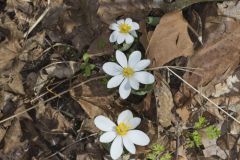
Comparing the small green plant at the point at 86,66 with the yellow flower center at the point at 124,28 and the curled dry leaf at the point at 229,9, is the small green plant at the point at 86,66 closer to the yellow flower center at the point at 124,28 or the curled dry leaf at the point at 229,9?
the yellow flower center at the point at 124,28

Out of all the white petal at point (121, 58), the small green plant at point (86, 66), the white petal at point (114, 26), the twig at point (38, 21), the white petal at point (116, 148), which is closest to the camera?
the white petal at point (116, 148)

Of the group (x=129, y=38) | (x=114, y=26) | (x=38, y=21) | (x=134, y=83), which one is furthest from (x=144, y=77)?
(x=38, y=21)

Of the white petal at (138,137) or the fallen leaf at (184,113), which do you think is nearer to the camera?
the white petal at (138,137)

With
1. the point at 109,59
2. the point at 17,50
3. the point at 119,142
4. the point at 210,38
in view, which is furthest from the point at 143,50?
the point at 17,50

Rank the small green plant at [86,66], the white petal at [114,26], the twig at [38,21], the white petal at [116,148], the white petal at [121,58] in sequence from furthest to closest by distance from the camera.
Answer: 1. the twig at [38,21]
2. the small green plant at [86,66]
3. the white petal at [114,26]
4. the white petal at [121,58]
5. the white petal at [116,148]

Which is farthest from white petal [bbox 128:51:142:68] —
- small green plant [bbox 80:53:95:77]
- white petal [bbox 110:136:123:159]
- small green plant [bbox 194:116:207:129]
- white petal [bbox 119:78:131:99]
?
small green plant [bbox 194:116:207:129]

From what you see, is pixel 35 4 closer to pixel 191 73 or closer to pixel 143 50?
pixel 143 50

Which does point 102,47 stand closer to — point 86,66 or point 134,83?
point 86,66

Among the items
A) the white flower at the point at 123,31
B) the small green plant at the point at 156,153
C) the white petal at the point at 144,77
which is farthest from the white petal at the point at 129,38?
the small green plant at the point at 156,153
